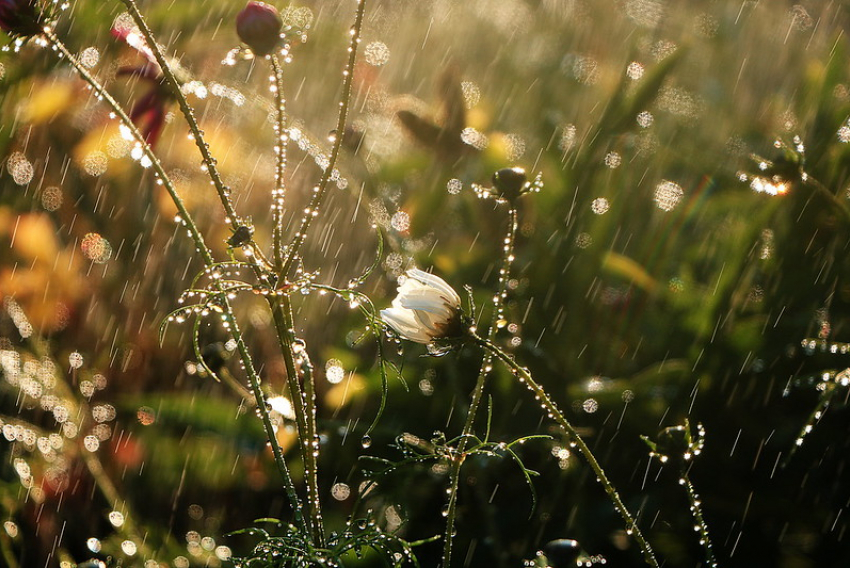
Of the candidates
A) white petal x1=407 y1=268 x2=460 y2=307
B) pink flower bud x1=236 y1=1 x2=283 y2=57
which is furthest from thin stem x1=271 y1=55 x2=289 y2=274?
white petal x1=407 y1=268 x2=460 y2=307

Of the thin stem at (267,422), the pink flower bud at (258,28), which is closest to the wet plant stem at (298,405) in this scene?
the thin stem at (267,422)

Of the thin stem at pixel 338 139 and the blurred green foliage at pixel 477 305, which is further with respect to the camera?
the blurred green foliage at pixel 477 305

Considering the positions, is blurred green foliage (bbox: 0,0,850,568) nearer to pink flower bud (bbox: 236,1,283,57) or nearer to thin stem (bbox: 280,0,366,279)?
thin stem (bbox: 280,0,366,279)

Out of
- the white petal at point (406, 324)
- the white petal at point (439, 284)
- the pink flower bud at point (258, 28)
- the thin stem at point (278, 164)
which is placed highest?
the pink flower bud at point (258, 28)

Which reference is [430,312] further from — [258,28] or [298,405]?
[258,28]

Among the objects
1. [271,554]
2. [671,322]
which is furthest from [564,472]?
[271,554]

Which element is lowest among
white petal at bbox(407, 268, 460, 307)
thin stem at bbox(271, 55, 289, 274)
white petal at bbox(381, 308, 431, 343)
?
white petal at bbox(381, 308, 431, 343)

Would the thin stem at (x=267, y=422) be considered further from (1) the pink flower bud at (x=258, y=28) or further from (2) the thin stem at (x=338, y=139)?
(1) the pink flower bud at (x=258, y=28)

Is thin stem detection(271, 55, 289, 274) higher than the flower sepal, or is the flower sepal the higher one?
thin stem detection(271, 55, 289, 274)

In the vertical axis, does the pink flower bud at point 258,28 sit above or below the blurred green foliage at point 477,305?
above
